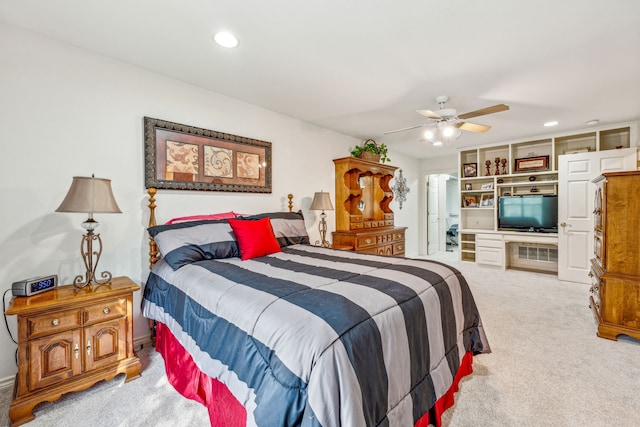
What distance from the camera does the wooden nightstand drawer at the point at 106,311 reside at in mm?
1753

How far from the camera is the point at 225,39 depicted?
2.02m

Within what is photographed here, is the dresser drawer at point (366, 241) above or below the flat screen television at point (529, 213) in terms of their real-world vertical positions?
below

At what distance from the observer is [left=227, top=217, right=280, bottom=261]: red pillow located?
7.57 ft

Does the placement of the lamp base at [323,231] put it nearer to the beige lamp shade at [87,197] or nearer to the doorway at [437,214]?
the beige lamp shade at [87,197]

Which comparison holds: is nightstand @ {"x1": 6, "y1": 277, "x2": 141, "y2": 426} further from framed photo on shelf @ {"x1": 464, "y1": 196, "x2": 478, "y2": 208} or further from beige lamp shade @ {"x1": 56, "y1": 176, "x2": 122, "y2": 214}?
framed photo on shelf @ {"x1": 464, "y1": 196, "x2": 478, "y2": 208}

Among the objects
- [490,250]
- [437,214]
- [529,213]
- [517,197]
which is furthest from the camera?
[437,214]

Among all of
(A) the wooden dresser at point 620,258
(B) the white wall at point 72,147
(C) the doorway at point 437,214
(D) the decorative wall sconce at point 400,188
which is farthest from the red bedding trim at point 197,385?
(C) the doorway at point 437,214

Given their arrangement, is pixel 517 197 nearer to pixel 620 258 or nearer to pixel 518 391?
pixel 620 258

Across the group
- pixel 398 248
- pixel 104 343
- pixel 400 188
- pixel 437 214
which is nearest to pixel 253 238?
pixel 104 343

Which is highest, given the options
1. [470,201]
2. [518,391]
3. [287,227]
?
[470,201]

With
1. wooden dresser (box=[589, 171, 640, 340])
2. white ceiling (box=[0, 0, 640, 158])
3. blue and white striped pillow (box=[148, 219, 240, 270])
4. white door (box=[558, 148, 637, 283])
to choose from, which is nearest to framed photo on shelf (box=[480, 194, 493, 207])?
white door (box=[558, 148, 637, 283])

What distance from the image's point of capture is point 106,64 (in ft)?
7.40

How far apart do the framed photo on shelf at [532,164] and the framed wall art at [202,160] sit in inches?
185

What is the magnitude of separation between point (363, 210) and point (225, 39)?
3197mm
